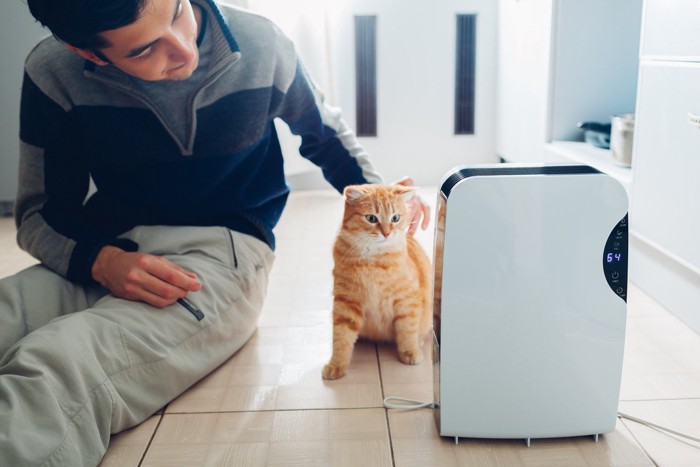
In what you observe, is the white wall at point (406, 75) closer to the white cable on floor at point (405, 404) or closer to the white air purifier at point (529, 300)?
the white cable on floor at point (405, 404)

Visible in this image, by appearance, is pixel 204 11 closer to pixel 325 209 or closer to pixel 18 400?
pixel 18 400

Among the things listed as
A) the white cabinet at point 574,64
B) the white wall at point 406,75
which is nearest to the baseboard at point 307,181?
the white wall at point 406,75

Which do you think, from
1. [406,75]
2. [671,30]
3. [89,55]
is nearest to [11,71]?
[406,75]

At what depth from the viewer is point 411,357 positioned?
133cm

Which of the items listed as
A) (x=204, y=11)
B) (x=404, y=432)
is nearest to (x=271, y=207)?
(x=204, y=11)

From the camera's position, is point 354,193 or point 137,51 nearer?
point 137,51

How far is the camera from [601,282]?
100 centimetres

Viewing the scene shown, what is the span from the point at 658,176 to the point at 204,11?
3.20 ft

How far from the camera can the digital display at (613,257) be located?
0.99 meters

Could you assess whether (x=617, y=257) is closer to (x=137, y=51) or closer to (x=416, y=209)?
(x=416, y=209)

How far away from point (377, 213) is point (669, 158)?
66 centimetres

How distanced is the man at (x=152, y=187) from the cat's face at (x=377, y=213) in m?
0.12

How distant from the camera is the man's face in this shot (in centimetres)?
104

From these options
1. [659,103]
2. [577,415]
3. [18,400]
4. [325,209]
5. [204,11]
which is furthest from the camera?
[325,209]
